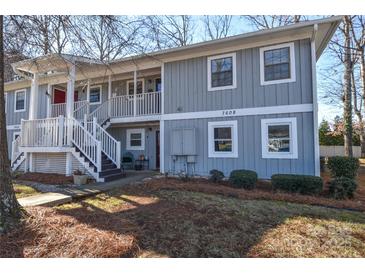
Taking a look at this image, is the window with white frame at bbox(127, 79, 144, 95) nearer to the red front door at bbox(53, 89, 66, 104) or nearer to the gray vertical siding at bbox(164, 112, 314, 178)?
the gray vertical siding at bbox(164, 112, 314, 178)

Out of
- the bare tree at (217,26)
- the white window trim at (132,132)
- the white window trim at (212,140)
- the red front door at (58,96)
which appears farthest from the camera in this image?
the bare tree at (217,26)

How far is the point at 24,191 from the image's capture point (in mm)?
7805

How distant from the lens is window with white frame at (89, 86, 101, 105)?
14.5 metres

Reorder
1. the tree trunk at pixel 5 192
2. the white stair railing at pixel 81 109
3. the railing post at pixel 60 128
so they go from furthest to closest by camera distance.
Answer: the white stair railing at pixel 81 109 < the railing post at pixel 60 128 < the tree trunk at pixel 5 192

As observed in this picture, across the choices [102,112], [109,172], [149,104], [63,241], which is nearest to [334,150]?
[149,104]

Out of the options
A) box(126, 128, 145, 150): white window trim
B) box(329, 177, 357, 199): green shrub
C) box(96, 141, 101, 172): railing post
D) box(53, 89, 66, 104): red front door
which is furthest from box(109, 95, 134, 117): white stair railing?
box(329, 177, 357, 199): green shrub

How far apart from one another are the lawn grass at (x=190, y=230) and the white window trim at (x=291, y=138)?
3037 mm

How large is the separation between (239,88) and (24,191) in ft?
27.0

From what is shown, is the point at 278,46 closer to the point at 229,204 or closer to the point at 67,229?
the point at 229,204

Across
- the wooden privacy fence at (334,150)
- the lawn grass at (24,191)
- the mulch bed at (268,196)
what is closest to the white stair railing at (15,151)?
the lawn grass at (24,191)

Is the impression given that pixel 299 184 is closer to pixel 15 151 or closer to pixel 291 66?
pixel 291 66

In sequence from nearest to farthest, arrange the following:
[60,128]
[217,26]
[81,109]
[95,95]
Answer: [60,128] → [81,109] → [95,95] → [217,26]

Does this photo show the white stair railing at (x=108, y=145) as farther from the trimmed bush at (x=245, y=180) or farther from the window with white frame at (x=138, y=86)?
the trimmed bush at (x=245, y=180)

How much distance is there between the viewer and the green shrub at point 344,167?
25.8ft
